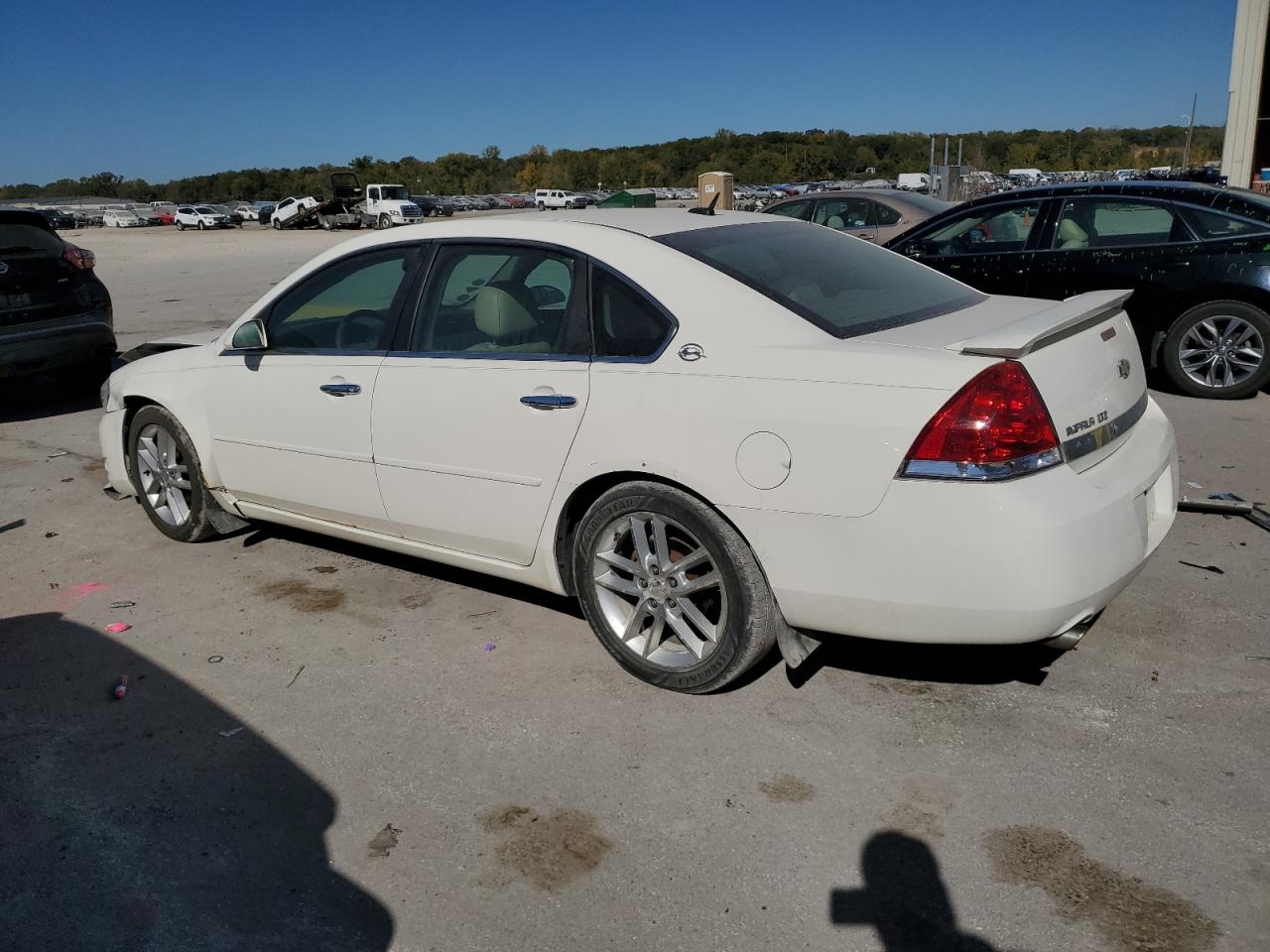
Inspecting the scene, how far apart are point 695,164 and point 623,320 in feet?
434

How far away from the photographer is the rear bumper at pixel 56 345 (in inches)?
321

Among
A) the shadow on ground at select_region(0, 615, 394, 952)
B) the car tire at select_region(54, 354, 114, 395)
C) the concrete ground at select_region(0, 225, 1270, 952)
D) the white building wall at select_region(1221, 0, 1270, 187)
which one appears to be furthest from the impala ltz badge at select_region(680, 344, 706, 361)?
the white building wall at select_region(1221, 0, 1270, 187)

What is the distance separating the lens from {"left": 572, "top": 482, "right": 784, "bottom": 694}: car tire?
3336 mm

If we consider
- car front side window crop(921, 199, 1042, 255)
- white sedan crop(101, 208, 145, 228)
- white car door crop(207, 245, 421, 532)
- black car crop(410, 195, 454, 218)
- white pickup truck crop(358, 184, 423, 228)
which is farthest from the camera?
white sedan crop(101, 208, 145, 228)

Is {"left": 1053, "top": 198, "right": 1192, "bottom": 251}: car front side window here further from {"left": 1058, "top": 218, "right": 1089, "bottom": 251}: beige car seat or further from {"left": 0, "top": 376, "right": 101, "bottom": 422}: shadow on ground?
{"left": 0, "top": 376, "right": 101, "bottom": 422}: shadow on ground

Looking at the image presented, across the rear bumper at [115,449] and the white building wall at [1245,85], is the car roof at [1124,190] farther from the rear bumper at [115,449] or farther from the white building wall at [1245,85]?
the white building wall at [1245,85]

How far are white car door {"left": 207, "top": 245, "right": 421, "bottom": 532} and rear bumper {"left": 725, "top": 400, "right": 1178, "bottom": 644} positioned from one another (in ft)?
5.94

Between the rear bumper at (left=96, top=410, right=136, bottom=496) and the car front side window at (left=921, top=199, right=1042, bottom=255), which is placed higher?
the car front side window at (left=921, top=199, right=1042, bottom=255)

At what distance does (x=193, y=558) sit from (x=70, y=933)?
9.43ft

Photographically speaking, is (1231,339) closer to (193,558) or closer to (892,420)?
(892,420)

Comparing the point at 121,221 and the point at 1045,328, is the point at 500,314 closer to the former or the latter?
the point at 1045,328

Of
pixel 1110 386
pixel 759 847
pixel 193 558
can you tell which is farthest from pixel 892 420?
pixel 193 558

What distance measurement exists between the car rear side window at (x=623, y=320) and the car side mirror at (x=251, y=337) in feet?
5.73

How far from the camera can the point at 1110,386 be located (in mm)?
3361
